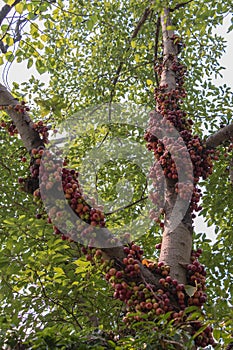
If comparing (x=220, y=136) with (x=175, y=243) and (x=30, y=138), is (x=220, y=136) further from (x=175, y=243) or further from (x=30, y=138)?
(x=30, y=138)

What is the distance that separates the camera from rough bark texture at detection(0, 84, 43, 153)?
11.1 ft

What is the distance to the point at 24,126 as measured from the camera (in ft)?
11.4

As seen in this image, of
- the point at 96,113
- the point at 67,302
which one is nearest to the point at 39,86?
the point at 96,113

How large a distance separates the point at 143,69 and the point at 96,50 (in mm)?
993

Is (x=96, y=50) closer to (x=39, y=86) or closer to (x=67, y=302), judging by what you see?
(x=39, y=86)

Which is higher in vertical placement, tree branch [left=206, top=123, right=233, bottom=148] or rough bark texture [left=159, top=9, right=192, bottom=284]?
tree branch [left=206, top=123, right=233, bottom=148]

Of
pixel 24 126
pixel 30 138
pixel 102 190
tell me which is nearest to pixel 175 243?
pixel 30 138

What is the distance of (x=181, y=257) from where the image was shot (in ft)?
11.0

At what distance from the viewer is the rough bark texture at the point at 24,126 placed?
3.39m

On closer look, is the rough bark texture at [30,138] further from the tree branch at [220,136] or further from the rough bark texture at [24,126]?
the tree branch at [220,136]

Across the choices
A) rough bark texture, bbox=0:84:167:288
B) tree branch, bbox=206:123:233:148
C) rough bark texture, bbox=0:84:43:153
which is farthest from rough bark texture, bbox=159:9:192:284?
rough bark texture, bbox=0:84:43:153

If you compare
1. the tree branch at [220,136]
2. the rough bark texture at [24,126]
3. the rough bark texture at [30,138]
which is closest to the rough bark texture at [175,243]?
the rough bark texture at [30,138]

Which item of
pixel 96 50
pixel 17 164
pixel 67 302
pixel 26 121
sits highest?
pixel 96 50

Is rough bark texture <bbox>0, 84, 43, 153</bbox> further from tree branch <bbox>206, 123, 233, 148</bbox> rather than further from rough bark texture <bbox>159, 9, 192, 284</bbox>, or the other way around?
tree branch <bbox>206, 123, 233, 148</bbox>
